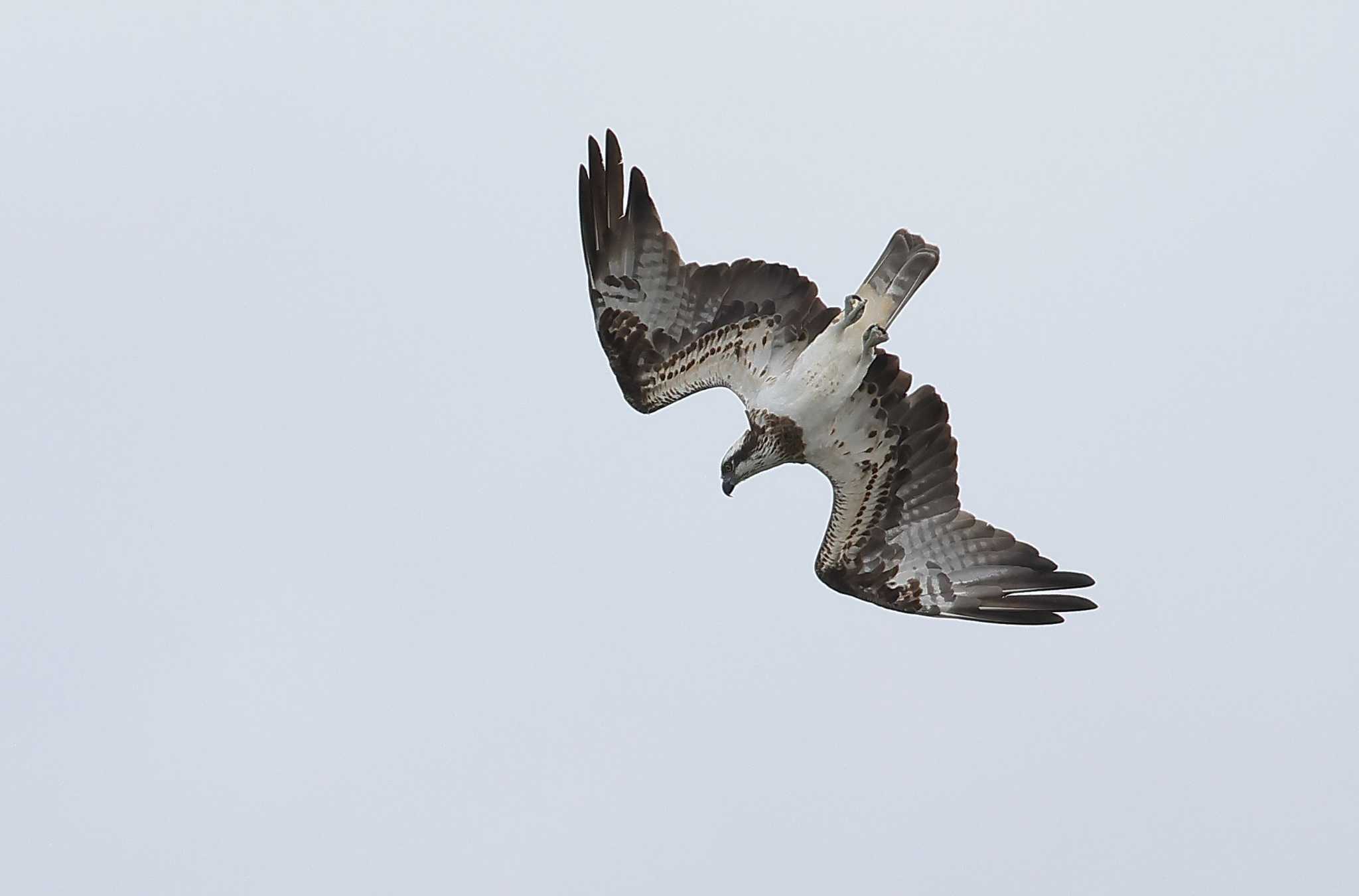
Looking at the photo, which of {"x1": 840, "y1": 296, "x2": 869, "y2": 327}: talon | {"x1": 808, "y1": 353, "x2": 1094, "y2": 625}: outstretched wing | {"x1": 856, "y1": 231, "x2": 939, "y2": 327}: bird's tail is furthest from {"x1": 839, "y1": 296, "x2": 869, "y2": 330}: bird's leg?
{"x1": 808, "y1": 353, "x2": 1094, "y2": 625}: outstretched wing

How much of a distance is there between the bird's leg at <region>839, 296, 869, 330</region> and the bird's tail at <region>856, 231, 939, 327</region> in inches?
8.6

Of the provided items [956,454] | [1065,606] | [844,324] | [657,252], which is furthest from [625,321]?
[1065,606]

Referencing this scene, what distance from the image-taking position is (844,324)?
515 inches

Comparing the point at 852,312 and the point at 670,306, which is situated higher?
the point at 670,306

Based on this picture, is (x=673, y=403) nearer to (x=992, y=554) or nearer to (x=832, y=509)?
(x=832, y=509)

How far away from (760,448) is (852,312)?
1.21 metres

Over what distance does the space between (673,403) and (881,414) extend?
1.56 m

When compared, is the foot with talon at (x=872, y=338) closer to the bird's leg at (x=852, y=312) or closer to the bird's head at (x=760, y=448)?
the bird's leg at (x=852, y=312)

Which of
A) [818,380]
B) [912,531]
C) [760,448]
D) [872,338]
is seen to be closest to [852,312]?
[872,338]

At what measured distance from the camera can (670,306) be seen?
44.3 feet

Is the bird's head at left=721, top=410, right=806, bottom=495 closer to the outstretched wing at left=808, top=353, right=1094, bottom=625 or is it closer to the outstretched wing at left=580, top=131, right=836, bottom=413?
the outstretched wing at left=808, top=353, right=1094, bottom=625

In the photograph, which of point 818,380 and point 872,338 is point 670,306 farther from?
point 872,338

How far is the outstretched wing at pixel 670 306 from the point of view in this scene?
13.4m

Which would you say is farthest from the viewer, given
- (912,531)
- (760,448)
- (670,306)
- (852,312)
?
(912,531)
